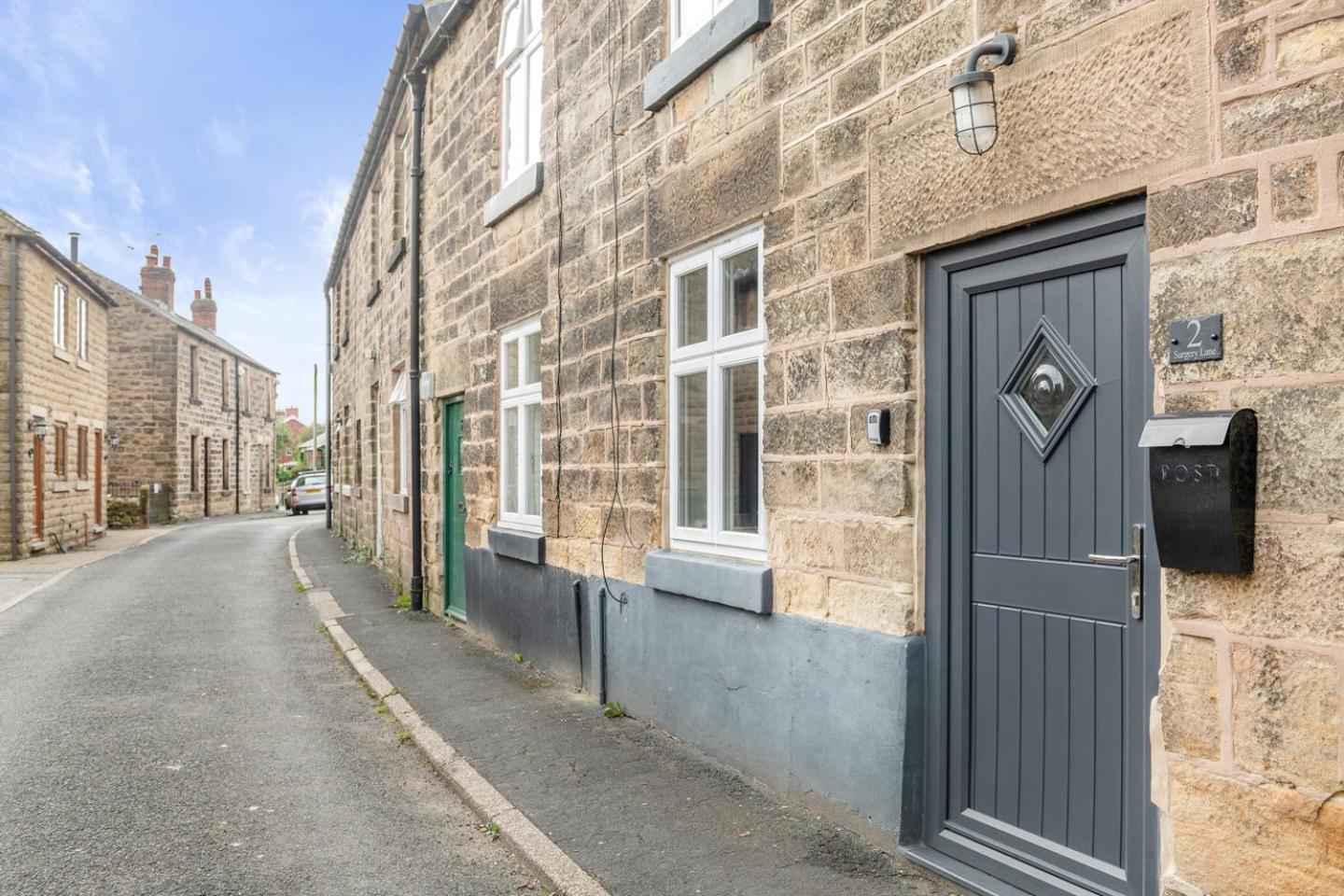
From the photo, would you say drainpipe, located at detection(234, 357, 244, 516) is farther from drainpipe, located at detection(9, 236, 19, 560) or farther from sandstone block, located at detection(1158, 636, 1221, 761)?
sandstone block, located at detection(1158, 636, 1221, 761)

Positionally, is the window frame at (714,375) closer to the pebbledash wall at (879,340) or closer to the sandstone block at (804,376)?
the pebbledash wall at (879,340)

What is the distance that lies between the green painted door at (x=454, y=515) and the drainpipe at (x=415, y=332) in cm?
77

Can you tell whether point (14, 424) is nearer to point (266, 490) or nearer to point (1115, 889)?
point (1115, 889)

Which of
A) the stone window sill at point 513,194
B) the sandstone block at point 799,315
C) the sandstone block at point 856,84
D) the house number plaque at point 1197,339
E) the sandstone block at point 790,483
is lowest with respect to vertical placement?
the sandstone block at point 790,483

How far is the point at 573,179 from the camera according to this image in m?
7.17

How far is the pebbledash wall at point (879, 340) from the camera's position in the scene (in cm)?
265

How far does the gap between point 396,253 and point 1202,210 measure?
11.7 metres

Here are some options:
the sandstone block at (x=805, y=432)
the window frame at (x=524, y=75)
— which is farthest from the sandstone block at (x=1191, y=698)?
the window frame at (x=524, y=75)

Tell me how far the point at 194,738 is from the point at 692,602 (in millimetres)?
3315

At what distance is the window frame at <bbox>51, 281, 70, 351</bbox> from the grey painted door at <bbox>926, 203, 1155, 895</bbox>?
75.1 feet

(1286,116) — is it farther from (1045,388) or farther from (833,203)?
(833,203)

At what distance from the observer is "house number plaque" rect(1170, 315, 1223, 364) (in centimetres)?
282

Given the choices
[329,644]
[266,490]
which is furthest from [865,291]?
[266,490]

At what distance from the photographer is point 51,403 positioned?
842 inches
